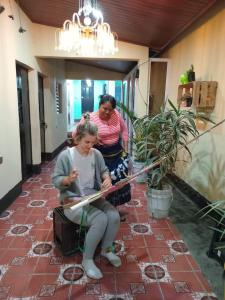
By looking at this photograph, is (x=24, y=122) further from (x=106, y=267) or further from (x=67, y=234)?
(x=106, y=267)

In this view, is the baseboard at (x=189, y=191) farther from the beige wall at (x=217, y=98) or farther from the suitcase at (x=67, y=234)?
the suitcase at (x=67, y=234)

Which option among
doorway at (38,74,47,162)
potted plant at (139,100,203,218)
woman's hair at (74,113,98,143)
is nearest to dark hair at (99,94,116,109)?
potted plant at (139,100,203,218)

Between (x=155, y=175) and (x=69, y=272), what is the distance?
126 cm

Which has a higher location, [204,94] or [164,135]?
[204,94]

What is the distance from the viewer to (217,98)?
96.8 inches

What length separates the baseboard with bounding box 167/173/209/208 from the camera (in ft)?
9.17

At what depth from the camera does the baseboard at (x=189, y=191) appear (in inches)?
110

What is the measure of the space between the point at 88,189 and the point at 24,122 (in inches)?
91.2

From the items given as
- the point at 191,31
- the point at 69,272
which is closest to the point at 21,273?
the point at 69,272

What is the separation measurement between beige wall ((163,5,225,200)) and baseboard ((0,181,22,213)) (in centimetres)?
235

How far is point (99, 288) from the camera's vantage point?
161 centimetres

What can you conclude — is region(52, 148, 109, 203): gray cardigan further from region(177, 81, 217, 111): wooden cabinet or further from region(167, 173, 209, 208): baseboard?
region(167, 173, 209, 208): baseboard

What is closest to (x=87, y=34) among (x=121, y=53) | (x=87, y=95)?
(x=121, y=53)

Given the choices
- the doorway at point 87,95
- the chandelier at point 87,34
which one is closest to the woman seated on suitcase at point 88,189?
the chandelier at point 87,34
